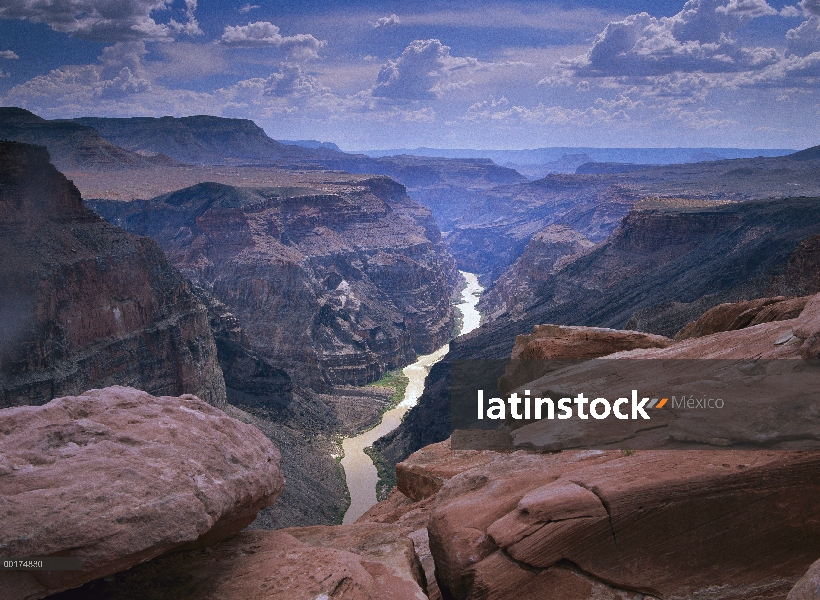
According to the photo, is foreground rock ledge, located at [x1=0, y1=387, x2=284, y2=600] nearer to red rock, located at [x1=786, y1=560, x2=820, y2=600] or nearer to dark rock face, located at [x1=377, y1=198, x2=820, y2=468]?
red rock, located at [x1=786, y1=560, x2=820, y2=600]

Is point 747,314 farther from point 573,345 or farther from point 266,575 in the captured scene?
point 266,575

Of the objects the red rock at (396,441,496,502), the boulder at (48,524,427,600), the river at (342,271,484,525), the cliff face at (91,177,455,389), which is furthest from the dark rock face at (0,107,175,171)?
the boulder at (48,524,427,600)

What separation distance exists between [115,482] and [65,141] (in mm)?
169888

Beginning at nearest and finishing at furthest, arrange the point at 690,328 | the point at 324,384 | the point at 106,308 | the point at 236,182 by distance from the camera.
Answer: the point at 690,328 → the point at 106,308 → the point at 324,384 → the point at 236,182

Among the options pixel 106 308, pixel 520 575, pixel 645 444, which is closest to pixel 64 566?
pixel 520 575

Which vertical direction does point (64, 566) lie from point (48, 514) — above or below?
below

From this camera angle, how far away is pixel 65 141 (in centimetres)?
15588

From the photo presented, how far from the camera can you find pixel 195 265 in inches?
4131

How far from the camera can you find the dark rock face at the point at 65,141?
484 feet

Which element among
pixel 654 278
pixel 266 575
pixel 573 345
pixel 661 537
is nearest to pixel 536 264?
pixel 654 278

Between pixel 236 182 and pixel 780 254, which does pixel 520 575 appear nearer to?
pixel 780 254

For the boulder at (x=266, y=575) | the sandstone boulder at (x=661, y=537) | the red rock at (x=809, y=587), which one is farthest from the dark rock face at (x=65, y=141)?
the red rock at (x=809, y=587)

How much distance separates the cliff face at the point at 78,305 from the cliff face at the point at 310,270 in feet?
110

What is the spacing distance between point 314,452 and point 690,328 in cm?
4636
